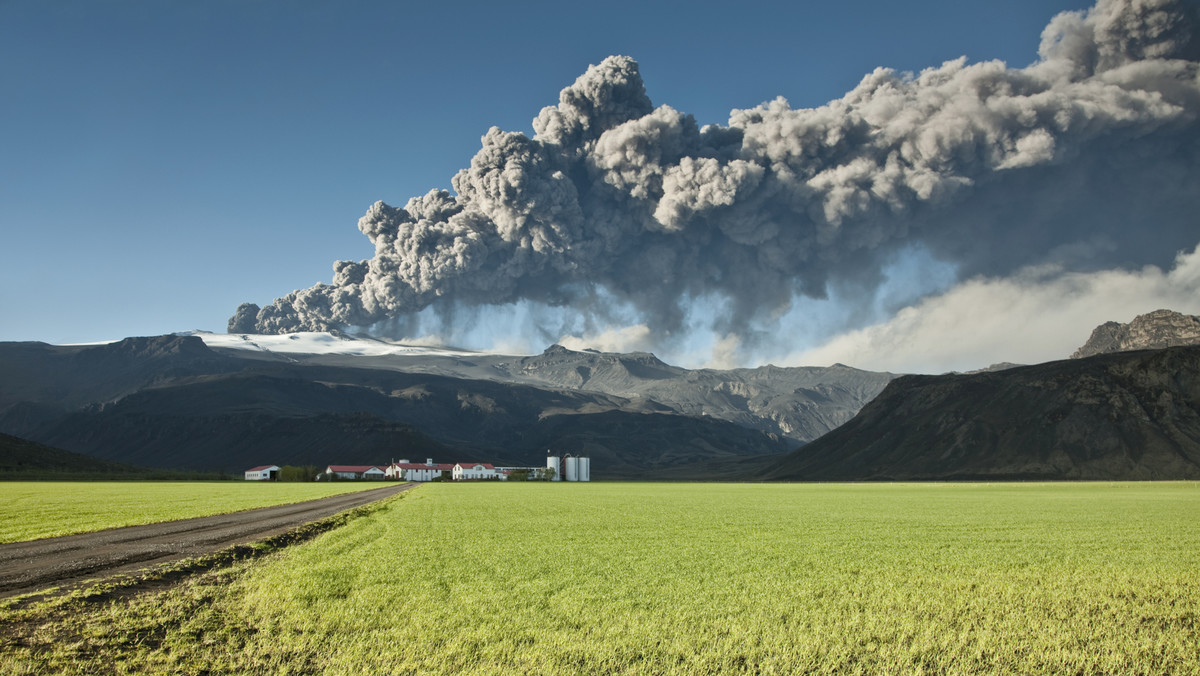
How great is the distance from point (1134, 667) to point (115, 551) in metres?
25.3

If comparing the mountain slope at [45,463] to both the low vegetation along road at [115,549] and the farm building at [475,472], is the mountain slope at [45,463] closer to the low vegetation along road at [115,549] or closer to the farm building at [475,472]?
the farm building at [475,472]

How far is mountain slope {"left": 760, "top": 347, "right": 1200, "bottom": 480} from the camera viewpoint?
14238 centimetres

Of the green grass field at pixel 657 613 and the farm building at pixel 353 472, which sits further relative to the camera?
the farm building at pixel 353 472

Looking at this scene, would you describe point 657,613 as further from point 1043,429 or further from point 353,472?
point 353,472

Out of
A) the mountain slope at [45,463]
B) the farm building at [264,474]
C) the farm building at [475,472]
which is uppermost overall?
the mountain slope at [45,463]

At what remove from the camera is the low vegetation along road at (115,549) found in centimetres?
1692

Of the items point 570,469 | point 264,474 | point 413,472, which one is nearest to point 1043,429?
point 570,469

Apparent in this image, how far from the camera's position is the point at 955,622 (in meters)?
12.6

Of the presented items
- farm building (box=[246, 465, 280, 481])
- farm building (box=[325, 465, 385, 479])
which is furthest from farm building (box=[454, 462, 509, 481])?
farm building (box=[246, 465, 280, 481])

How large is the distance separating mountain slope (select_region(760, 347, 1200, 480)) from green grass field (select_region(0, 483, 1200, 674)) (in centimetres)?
14440

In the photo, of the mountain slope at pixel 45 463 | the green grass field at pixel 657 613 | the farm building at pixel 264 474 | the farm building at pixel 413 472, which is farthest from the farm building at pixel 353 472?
the green grass field at pixel 657 613

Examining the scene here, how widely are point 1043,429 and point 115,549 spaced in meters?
177

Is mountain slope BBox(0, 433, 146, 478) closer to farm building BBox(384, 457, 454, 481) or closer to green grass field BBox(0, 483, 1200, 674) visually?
farm building BBox(384, 457, 454, 481)

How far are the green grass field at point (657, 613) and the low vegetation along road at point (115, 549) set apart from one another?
320cm
